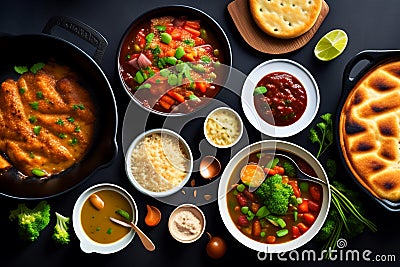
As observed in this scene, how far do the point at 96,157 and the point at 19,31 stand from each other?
1271mm

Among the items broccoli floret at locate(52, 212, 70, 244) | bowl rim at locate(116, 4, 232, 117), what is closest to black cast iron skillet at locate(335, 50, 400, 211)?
bowl rim at locate(116, 4, 232, 117)

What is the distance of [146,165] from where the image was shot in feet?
15.3

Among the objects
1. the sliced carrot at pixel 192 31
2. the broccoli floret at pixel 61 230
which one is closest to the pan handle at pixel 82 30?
the sliced carrot at pixel 192 31

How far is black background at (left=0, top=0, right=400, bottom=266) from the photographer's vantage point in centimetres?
471

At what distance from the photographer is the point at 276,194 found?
4.54m

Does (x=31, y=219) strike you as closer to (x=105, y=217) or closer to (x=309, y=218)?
(x=105, y=217)

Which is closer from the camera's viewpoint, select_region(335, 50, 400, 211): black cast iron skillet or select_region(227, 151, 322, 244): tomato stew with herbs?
select_region(335, 50, 400, 211): black cast iron skillet

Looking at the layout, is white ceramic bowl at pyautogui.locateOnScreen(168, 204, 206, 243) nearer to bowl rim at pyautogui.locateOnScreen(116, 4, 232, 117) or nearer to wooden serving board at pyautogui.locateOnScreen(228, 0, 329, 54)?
bowl rim at pyautogui.locateOnScreen(116, 4, 232, 117)

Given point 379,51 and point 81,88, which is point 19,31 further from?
point 379,51

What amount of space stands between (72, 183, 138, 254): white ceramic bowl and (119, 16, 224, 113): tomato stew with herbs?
754 millimetres

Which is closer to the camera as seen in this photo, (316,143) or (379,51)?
(379,51)

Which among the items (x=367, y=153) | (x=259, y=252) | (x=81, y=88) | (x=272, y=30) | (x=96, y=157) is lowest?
(x=259, y=252)

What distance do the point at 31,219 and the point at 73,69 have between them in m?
1.28

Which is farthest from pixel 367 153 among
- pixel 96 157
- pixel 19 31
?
pixel 19 31
